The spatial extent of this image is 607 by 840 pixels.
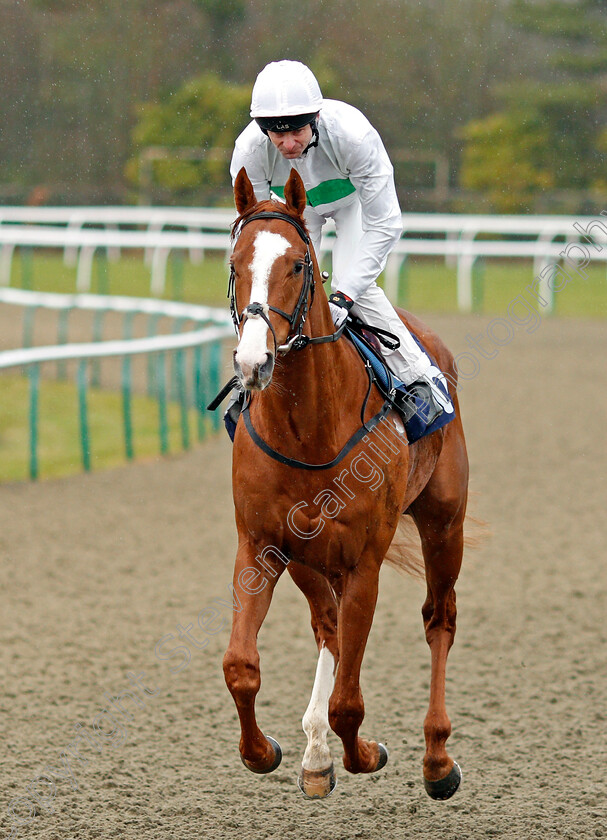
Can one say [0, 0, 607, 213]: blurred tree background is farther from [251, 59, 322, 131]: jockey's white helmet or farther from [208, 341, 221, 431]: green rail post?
[251, 59, 322, 131]: jockey's white helmet

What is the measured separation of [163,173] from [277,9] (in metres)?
5.39

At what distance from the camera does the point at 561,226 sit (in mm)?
18141

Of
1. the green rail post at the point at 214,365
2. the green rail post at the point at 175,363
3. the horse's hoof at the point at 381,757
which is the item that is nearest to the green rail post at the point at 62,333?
the green rail post at the point at 175,363

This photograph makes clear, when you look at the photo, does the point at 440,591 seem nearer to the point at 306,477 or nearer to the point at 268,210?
the point at 306,477

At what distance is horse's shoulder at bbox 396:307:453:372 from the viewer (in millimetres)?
4352

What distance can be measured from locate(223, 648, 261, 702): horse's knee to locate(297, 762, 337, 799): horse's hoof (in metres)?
0.51

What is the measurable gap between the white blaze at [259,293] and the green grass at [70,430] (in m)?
6.17

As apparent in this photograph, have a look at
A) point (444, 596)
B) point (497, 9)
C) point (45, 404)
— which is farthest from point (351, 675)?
point (497, 9)

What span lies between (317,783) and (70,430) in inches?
298

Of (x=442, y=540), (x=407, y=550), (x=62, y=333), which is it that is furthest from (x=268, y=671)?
(x=62, y=333)

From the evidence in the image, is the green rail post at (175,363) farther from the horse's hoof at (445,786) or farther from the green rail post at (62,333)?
the horse's hoof at (445,786)

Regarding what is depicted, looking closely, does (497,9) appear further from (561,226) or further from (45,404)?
(45,404)

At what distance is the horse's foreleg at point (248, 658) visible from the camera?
3.29 metres


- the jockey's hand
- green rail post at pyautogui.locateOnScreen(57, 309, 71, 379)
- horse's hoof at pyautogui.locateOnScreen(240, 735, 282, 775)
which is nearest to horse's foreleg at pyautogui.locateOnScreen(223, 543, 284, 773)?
horse's hoof at pyautogui.locateOnScreen(240, 735, 282, 775)
